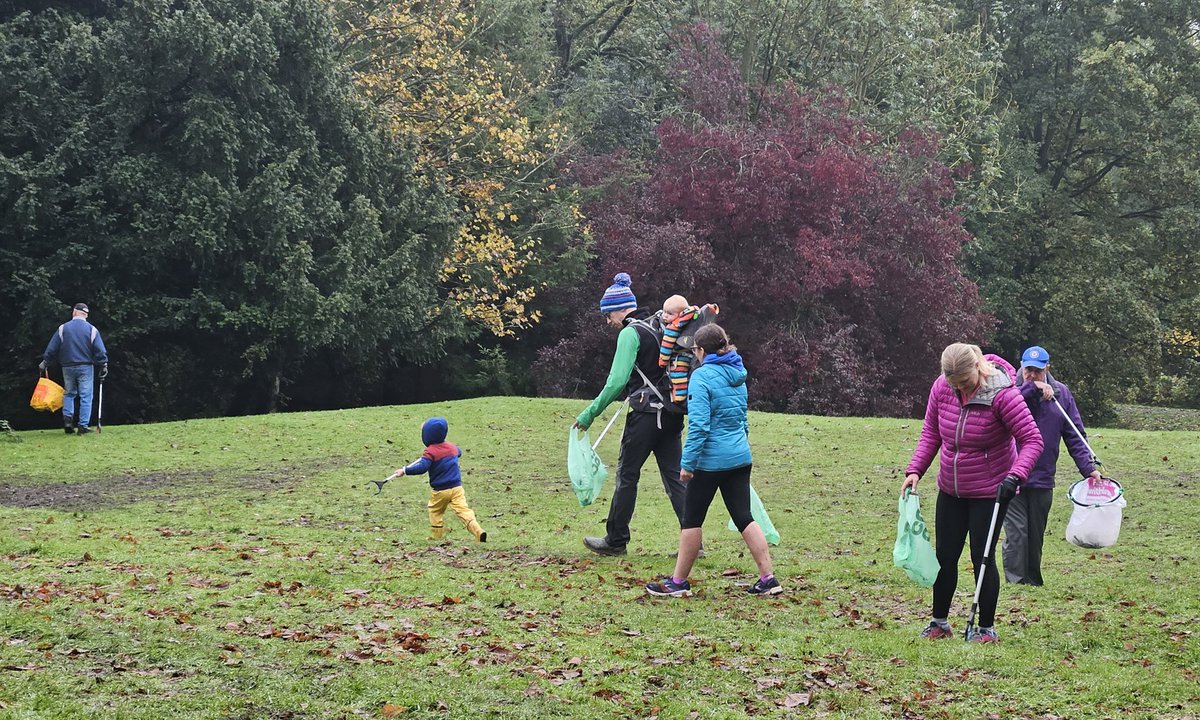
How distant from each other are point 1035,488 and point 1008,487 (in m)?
2.62

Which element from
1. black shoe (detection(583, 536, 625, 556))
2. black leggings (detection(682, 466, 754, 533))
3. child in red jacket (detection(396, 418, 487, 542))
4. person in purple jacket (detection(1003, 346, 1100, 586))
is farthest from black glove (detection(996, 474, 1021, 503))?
child in red jacket (detection(396, 418, 487, 542))

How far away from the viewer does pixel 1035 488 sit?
908 cm

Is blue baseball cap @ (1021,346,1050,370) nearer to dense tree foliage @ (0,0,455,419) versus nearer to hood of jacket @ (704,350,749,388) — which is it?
hood of jacket @ (704,350,749,388)

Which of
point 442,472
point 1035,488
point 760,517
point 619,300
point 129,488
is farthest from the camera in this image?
point 129,488

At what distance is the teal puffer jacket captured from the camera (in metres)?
8.07

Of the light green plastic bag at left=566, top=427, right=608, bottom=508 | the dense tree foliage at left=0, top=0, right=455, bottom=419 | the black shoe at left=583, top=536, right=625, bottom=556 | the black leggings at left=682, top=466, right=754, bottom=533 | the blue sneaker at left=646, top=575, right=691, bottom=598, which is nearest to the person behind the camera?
the black leggings at left=682, top=466, right=754, bottom=533

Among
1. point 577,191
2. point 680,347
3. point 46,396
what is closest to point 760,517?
point 680,347

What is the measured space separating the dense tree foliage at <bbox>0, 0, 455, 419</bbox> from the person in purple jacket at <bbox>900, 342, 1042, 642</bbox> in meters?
18.4

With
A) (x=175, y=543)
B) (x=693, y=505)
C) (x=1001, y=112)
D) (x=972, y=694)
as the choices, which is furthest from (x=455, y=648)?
(x=1001, y=112)

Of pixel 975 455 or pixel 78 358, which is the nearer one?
pixel 975 455

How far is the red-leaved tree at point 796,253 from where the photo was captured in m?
29.8

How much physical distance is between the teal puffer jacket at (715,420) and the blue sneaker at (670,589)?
2.91 ft

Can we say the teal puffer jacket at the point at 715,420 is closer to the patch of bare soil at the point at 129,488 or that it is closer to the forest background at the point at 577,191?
the patch of bare soil at the point at 129,488

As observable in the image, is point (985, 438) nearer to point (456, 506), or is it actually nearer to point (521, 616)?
point (521, 616)
